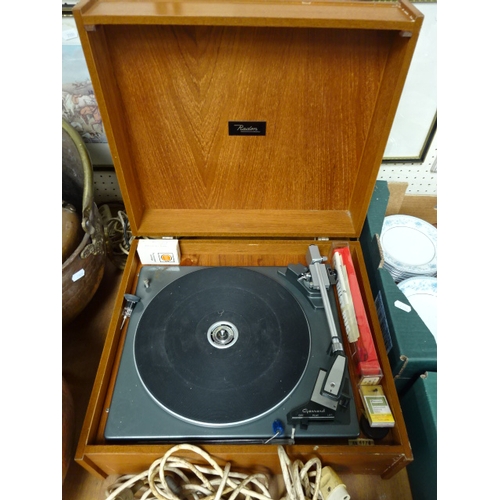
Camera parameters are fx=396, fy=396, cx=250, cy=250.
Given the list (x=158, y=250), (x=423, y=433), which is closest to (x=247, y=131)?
(x=158, y=250)

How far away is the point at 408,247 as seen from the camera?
1.41m

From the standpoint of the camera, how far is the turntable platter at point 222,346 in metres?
0.89

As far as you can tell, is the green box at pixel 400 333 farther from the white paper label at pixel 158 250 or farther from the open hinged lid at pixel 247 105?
the white paper label at pixel 158 250

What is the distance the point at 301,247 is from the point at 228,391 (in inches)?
19.5

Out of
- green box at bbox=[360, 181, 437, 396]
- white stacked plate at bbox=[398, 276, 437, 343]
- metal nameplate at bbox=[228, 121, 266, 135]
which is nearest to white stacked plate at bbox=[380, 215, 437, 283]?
white stacked plate at bbox=[398, 276, 437, 343]

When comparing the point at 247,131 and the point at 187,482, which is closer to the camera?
the point at 187,482

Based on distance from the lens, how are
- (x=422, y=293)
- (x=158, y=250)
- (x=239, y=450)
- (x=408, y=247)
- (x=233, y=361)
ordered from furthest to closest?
(x=408, y=247), (x=422, y=293), (x=158, y=250), (x=233, y=361), (x=239, y=450)

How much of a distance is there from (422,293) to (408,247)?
0.63ft

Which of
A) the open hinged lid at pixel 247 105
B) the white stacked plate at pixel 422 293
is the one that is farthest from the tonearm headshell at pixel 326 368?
the white stacked plate at pixel 422 293

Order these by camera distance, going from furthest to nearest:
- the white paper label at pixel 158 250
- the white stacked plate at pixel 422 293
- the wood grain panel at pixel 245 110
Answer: the white stacked plate at pixel 422 293, the white paper label at pixel 158 250, the wood grain panel at pixel 245 110

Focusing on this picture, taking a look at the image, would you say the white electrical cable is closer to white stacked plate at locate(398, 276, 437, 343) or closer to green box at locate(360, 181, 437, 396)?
green box at locate(360, 181, 437, 396)

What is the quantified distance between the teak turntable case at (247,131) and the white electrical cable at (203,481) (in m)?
0.03

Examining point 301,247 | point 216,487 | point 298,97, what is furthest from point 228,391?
point 298,97

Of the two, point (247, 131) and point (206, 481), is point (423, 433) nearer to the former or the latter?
point (206, 481)
